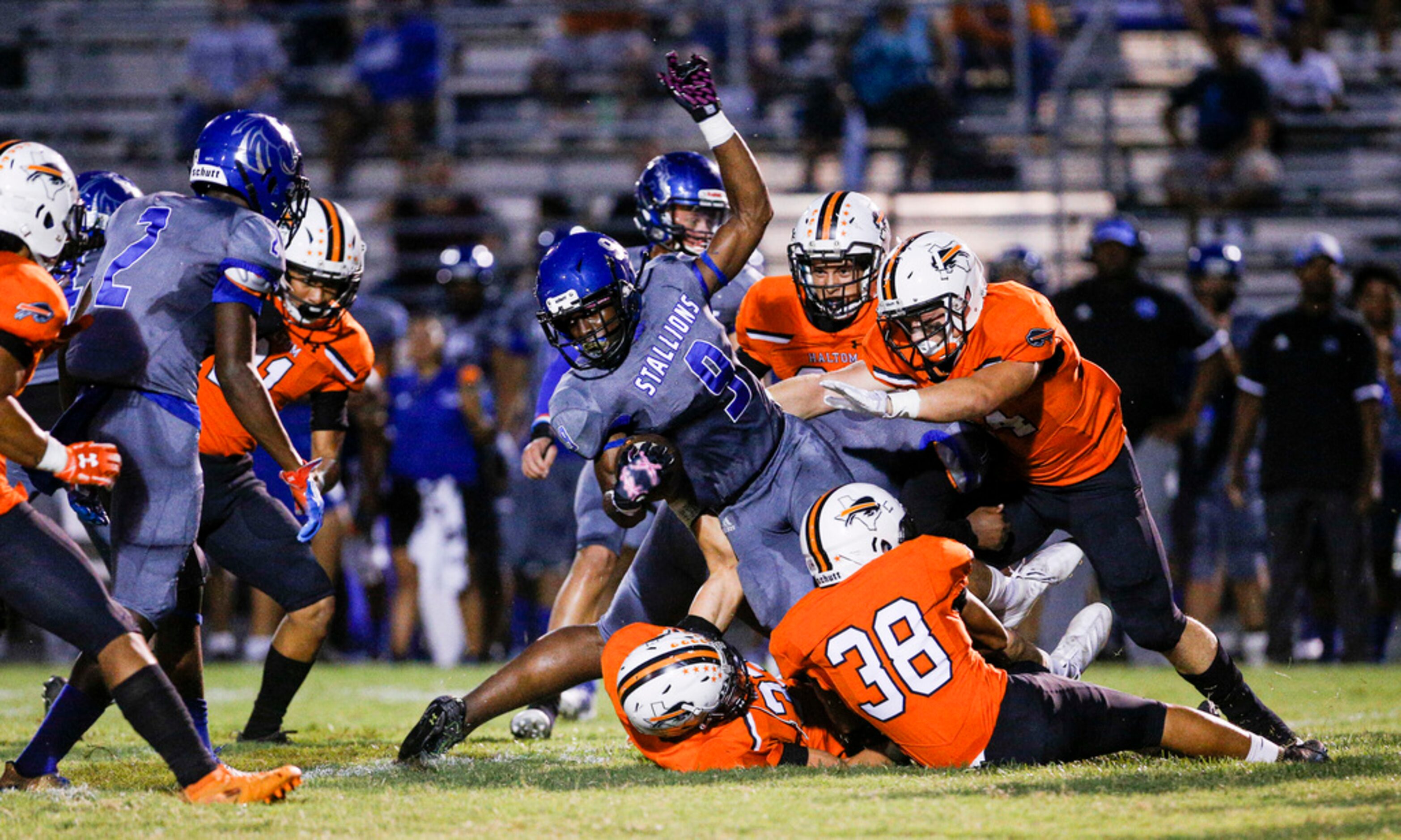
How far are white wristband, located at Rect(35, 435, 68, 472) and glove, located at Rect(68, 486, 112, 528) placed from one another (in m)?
0.45

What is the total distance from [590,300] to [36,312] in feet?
4.99

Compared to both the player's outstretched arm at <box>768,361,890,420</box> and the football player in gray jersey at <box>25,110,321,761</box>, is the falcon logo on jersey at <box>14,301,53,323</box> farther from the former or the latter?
the player's outstretched arm at <box>768,361,890,420</box>

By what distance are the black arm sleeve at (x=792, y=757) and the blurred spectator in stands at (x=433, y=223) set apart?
24.1 feet

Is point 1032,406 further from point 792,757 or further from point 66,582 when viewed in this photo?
point 66,582

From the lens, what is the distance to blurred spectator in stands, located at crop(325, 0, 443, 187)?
1223 cm

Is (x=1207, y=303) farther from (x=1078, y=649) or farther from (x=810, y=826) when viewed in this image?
(x=810, y=826)

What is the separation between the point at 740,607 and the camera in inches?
202

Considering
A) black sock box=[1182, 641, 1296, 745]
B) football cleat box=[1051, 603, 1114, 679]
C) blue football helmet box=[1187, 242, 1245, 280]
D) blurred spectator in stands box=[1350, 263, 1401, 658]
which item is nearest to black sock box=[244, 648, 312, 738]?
football cleat box=[1051, 603, 1114, 679]

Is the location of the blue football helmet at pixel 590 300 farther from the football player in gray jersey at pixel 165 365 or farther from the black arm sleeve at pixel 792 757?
the black arm sleeve at pixel 792 757

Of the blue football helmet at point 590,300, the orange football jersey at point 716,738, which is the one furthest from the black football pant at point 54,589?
the blue football helmet at point 590,300

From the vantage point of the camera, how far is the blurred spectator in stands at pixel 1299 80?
1159 centimetres

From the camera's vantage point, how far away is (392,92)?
486 inches

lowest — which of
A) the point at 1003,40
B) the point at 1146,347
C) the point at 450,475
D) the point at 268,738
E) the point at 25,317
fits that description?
the point at 268,738

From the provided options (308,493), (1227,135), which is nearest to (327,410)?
(308,493)
